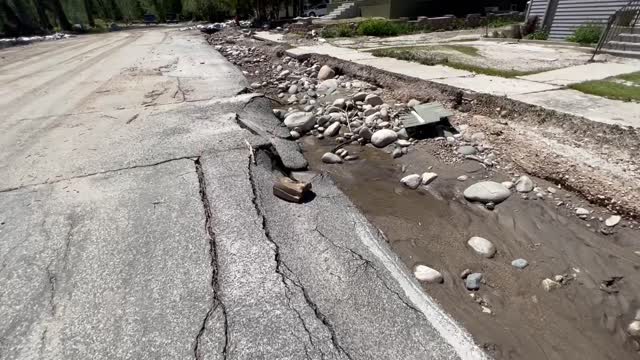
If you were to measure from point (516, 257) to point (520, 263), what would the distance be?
9cm

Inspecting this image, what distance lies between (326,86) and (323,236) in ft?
17.2

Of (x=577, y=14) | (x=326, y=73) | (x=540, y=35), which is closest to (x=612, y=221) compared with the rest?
(x=326, y=73)

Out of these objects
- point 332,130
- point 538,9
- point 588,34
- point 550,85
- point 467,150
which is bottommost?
point 332,130

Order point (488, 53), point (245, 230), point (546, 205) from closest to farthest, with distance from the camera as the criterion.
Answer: point (245, 230) < point (546, 205) < point (488, 53)

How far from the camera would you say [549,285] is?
257 centimetres

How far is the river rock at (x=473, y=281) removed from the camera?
8.57 feet

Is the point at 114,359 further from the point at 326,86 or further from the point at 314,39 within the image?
the point at 314,39

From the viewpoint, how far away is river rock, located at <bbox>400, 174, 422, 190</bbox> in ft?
13.1

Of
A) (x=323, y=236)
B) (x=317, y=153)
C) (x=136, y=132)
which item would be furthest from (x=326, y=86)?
(x=323, y=236)

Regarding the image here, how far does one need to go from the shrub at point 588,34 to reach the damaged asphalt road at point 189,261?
9288mm

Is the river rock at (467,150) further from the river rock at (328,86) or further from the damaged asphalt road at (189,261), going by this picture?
the river rock at (328,86)

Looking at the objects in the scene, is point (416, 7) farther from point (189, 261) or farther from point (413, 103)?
point (189, 261)

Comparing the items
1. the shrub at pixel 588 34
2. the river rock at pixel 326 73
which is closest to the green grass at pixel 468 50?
the shrub at pixel 588 34

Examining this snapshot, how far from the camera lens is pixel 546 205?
130 inches
